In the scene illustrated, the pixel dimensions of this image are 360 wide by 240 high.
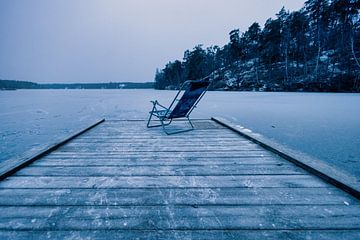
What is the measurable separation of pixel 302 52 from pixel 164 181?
183ft

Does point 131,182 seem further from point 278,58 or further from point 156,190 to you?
point 278,58

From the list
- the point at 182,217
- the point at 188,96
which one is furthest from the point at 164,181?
the point at 188,96

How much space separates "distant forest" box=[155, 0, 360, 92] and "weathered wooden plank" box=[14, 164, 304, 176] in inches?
769

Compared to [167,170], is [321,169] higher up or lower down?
higher up

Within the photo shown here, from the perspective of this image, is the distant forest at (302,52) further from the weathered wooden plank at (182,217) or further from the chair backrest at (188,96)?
the weathered wooden plank at (182,217)

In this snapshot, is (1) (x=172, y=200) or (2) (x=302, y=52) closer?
(1) (x=172, y=200)

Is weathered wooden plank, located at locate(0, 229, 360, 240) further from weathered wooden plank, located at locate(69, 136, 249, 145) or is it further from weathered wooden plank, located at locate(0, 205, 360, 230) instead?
weathered wooden plank, located at locate(69, 136, 249, 145)

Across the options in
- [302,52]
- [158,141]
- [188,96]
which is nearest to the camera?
[158,141]

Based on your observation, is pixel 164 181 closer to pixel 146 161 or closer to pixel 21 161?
pixel 146 161

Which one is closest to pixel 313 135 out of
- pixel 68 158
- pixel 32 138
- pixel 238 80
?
pixel 68 158

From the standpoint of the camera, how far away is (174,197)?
182cm

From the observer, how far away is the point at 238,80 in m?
55.1

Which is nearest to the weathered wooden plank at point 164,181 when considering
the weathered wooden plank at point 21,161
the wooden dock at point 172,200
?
A: the wooden dock at point 172,200

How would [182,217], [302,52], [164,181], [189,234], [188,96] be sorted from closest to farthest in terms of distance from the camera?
[189,234] → [182,217] → [164,181] → [188,96] → [302,52]
